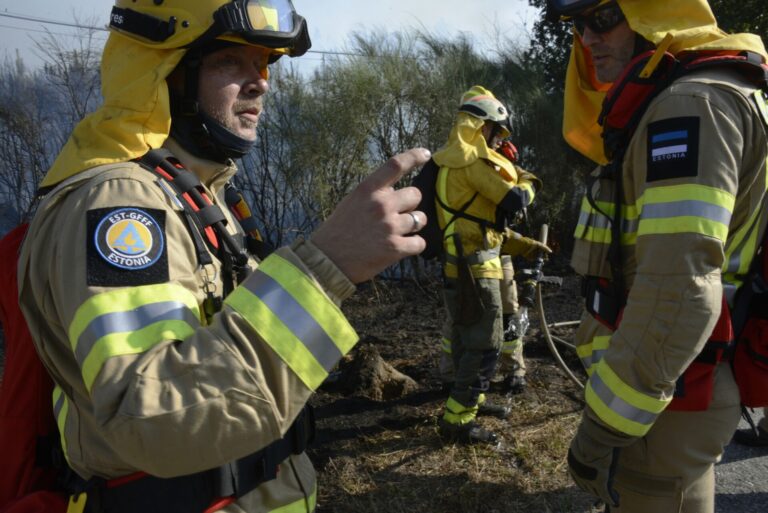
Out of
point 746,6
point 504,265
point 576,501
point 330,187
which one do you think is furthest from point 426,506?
point 746,6

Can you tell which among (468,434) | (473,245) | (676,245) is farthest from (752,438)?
(676,245)

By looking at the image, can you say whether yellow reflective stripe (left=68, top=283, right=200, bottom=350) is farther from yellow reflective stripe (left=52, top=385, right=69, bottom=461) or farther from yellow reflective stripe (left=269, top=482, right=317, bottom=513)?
yellow reflective stripe (left=269, top=482, right=317, bottom=513)

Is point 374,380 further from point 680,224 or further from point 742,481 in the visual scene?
point 680,224

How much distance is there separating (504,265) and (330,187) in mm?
4114

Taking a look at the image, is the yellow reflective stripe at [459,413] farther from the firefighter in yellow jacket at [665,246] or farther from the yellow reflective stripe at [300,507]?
the yellow reflective stripe at [300,507]

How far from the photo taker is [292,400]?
1.08 metres

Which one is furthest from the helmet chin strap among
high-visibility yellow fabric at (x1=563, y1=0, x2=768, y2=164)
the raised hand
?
high-visibility yellow fabric at (x1=563, y1=0, x2=768, y2=164)

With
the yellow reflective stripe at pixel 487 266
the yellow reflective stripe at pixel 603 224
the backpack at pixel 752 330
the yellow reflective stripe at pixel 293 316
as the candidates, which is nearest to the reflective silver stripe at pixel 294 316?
the yellow reflective stripe at pixel 293 316

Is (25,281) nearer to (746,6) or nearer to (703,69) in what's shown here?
(703,69)

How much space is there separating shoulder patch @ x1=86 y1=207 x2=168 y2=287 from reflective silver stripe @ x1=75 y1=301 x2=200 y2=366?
6cm

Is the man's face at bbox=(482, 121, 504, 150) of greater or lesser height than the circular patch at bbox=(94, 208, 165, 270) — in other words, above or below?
above

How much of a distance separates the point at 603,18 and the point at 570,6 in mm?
141

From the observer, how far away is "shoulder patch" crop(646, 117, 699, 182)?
172 centimetres

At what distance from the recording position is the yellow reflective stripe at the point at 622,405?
1.78 metres
